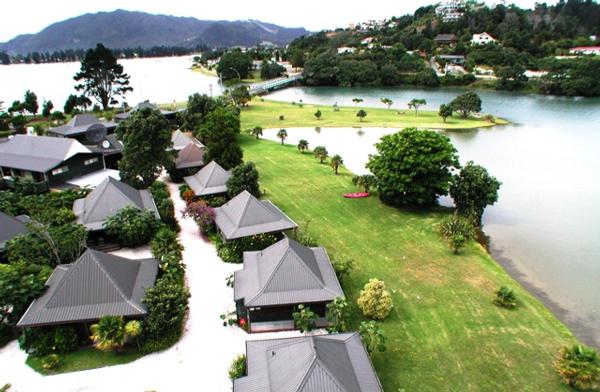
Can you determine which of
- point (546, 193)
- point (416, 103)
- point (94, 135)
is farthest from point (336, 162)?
point (416, 103)

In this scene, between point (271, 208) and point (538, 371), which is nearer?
point (538, 371)

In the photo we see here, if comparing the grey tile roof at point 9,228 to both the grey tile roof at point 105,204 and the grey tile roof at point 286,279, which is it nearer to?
the grey tile roof at point 105,204

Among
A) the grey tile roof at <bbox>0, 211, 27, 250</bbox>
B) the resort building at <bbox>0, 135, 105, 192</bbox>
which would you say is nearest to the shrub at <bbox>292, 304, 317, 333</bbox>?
the grey tile roof at <bbox>0, 211, 27, 250</bbox>

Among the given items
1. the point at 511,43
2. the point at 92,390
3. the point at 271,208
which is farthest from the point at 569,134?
the point at 511,43

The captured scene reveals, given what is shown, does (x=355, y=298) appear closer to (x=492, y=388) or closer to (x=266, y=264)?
(x=266, y=264)

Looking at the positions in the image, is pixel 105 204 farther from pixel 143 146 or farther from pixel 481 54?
pixel 481 54
